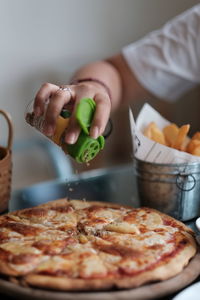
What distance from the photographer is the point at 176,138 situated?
1151 millimetres

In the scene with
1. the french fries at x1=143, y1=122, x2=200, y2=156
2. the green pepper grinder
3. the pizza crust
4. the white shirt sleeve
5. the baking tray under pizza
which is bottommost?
the baking tray under pizza

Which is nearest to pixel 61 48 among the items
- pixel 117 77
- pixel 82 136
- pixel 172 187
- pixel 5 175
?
pixel 117 77

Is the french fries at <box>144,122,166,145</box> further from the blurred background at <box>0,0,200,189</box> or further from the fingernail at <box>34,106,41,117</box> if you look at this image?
the blurred background at <box>0,0,200,189</box>

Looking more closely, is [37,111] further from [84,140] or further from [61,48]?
[61,48]

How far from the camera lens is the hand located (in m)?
0.92

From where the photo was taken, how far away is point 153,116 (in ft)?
4.22

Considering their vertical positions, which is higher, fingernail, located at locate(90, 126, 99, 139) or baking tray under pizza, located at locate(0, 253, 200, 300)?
fingernail, located at locate(90, 126, 99, 139)

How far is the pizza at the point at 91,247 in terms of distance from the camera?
2.56 ft

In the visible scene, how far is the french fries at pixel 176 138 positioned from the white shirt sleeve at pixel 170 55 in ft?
1.78

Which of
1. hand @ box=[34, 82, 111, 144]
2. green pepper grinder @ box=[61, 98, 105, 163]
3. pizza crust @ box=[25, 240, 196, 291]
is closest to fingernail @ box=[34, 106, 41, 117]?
hand @ box=[34, 82, 111, 144]

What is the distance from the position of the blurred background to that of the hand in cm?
150

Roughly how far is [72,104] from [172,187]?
319 mm

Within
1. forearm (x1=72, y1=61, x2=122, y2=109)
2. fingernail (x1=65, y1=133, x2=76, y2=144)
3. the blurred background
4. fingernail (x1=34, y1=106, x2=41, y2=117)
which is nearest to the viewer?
fingernail (x1=65, y1=133, x2=76, y2=144)

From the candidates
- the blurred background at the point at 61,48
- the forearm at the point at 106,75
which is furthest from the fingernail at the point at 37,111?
the blurred background at the point at 61,48
